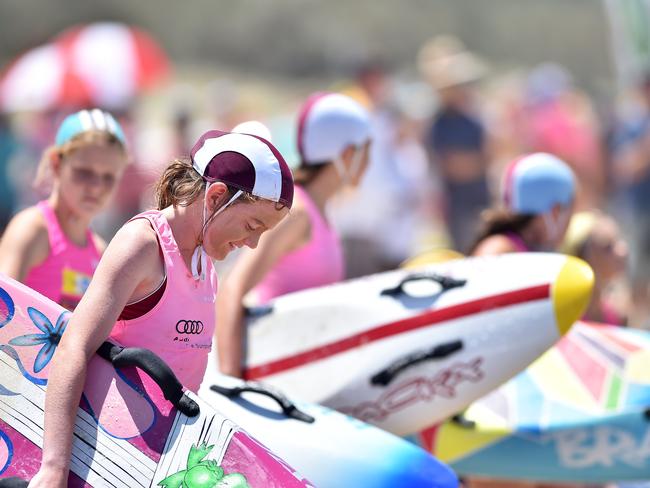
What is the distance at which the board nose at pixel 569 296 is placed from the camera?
4305 mm

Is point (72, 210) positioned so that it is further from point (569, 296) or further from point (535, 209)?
point (535, 209)

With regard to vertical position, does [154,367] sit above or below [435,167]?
below

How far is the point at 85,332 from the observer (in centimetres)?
277

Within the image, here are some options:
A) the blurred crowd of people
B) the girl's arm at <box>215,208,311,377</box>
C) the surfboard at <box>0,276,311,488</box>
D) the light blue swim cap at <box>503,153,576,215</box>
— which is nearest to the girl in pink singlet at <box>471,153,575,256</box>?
the light blue swim cap at <box>503,153,576,215</box>

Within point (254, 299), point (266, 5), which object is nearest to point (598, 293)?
point (254, 299)

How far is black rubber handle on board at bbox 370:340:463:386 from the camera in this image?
14.3 feet

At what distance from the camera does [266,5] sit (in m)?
26.1

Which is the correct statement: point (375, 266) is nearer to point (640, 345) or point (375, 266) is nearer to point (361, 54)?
point (361, 54)

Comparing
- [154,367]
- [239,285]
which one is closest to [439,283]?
[239,285]

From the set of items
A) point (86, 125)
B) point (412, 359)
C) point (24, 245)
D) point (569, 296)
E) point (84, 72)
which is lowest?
point (412, 359)

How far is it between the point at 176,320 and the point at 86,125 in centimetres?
145

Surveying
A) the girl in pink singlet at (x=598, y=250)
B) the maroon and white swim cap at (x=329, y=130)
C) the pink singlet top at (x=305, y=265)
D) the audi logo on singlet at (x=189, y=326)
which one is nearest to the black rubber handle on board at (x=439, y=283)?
the pink singlet top at (x=305, y=265)

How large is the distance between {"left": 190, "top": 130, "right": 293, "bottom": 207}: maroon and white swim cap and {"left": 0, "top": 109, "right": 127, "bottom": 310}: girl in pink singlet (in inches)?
49.2

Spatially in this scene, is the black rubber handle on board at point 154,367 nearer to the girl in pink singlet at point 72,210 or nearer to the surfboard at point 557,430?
the girl in pink singlet at point 72,210
